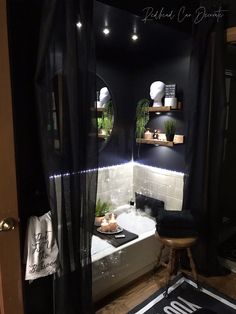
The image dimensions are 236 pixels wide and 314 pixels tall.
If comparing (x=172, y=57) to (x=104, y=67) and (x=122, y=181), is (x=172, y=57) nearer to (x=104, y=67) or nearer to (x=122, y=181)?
(x=104, y=67)

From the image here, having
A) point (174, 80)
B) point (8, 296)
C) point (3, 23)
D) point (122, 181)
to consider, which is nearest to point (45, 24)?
point (3, 23)

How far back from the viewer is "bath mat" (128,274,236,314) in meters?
1.90

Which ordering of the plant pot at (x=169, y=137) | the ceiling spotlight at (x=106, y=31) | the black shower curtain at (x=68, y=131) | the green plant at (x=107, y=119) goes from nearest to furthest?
the black shower curtain at (x=68, y=131) < the ceiling spotlight at (x=106, y=31) < the plant pot at (x=169, y=137) < the green plant at (x=107, y=119)

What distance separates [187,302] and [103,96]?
6.79ft

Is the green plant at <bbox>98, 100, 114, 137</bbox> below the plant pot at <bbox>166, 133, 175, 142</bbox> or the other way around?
the other way around

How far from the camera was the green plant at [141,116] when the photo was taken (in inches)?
108

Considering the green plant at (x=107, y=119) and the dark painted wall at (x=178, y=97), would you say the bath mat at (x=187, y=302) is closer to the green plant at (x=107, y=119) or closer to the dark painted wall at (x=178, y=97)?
the dark painted wall at (x=178, y=97)

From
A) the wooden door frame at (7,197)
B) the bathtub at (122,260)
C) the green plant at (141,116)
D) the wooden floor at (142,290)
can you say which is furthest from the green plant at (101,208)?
the wooden door frame at (7,197)

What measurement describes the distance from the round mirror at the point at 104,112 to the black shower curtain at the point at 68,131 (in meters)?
1.24

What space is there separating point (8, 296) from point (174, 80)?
88.2 inches

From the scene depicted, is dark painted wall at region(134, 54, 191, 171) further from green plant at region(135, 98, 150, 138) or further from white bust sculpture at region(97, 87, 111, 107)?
white bust sculpture at region(97, 87, 111, 107)

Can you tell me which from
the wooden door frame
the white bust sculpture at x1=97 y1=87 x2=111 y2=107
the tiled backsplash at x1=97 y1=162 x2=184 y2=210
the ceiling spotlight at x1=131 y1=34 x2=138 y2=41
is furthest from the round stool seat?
the ceiling spotlight at x1=131 y1=34 x2=138 y2=41

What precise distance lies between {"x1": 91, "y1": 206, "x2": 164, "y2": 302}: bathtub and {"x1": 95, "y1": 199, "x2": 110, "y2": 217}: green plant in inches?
9.8

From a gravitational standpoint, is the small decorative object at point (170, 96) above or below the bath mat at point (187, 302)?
above
